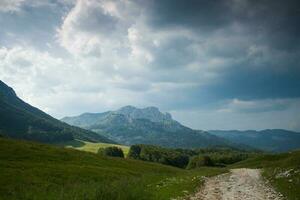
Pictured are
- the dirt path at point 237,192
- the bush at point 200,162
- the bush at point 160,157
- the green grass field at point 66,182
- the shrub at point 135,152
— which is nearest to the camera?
the green grass field at point 66,182

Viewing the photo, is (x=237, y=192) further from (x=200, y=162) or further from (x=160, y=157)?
(x=160, y=157)

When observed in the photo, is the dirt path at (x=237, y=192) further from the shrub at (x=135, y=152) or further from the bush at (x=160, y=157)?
the shrub at (x=135, y=152)

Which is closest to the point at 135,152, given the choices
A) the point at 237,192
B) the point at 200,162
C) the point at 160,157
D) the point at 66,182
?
the point at 160,157

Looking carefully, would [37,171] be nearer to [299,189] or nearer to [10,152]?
[10,152]

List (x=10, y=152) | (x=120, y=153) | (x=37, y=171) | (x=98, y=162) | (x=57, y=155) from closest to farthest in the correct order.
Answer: (x=37, y=171) < (x=10, y=152) < (x=57, y=155) < (x=98, y=162) < (x=120, y=153)

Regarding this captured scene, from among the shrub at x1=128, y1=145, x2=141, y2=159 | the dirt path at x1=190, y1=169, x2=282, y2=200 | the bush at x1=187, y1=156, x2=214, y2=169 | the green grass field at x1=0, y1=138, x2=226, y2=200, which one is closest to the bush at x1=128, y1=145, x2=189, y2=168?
the shrub at x1=128, y1=145, x2=141, y2=159

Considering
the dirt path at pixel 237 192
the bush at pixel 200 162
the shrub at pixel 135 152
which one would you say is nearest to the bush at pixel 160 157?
the shrub at pixel 135 152

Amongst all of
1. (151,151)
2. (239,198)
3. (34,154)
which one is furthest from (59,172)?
(151,151)

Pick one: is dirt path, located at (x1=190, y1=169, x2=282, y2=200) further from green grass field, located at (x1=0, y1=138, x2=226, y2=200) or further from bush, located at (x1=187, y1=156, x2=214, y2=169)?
bush, located at (x1=187, y1=156, x2=214, y2=169)

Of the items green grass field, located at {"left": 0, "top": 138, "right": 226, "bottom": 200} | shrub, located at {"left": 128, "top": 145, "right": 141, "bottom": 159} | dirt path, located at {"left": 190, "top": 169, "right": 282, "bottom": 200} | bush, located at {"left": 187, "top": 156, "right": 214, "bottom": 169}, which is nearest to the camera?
green grass field, located at {"left": 0, "top": 138, "right": 226, "bottom": 200}

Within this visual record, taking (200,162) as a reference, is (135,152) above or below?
above

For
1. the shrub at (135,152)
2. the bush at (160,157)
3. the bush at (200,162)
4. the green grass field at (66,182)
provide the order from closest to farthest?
1. the green grass field at (66,182)
2. the bush at (200,162)
3. the bush at (160,157)
4. the shrub at (135,152)

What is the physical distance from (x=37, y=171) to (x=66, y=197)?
22.5m

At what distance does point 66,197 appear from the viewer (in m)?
26.6
